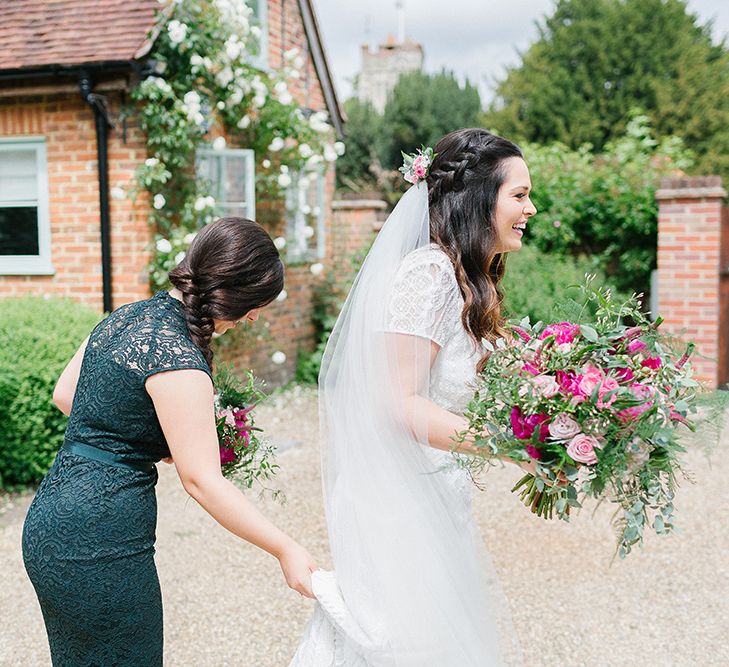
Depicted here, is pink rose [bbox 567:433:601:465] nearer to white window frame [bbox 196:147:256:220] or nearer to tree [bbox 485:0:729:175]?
white window frame [bbox 196:147:256:220]

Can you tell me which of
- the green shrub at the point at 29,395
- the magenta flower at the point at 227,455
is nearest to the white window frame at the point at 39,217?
the green shrub at the point at 29,395

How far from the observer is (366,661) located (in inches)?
92.2

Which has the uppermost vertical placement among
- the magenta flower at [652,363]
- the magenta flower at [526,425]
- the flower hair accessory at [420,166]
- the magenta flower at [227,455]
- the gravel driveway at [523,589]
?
the flower hair accessory at [420,166]

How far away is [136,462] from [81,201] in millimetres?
6295

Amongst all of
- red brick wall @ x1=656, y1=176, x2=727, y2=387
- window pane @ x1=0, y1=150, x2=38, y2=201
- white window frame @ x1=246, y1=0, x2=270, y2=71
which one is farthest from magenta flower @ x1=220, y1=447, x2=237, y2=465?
red brick wall @ x1=656, y1=176, x2=727, y2=387

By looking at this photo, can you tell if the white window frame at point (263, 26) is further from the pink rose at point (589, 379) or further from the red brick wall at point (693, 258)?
the pink rose at point (589, 379)

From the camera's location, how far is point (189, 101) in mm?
7668

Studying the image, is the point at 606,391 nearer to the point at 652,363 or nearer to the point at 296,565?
the point at 652,363

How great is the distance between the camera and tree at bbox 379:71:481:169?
23062 mm

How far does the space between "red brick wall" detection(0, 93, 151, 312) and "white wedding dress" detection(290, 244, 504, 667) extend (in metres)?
5.77

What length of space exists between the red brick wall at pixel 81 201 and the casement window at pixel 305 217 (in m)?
2.06

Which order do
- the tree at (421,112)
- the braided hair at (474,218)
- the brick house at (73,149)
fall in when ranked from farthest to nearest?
the tree at (421,112) → the brick house at (73,149) → the braided hair at (474,218)

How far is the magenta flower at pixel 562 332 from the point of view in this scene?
2.28 m

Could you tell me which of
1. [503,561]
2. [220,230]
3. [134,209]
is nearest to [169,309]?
[220,230]
